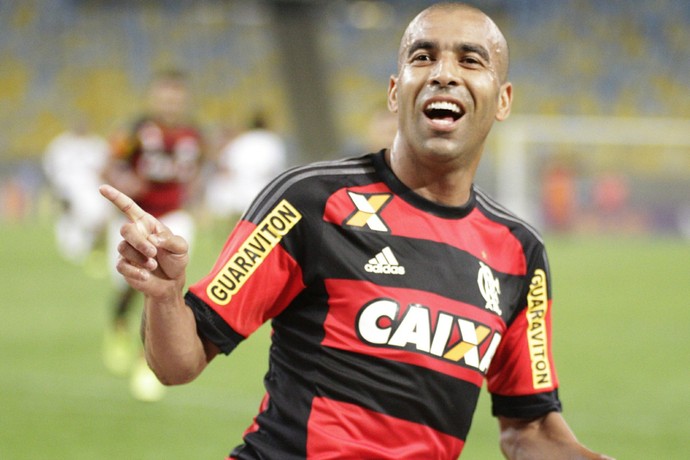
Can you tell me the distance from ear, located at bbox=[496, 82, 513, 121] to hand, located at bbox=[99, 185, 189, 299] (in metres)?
1.02

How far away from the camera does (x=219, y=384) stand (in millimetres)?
8703

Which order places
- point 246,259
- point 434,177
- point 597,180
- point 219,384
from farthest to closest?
point 597,180 → point 219,384 → point 434,177 → point 246,259

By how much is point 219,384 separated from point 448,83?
6279 millimetres

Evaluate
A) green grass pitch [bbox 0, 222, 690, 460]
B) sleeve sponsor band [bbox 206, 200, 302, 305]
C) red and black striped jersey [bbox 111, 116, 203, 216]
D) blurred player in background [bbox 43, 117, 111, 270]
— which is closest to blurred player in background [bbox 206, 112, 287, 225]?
blurred player in background [bbox 43, 117, 111, 270]

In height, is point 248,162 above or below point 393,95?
above

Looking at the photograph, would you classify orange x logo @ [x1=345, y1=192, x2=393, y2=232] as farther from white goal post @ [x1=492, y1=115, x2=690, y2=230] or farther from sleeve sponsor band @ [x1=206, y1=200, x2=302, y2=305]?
white goal post @ [x1=492, y1=115, x2=690, y2=230]

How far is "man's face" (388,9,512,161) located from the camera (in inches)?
108

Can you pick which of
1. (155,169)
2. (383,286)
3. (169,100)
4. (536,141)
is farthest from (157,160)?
(536,141)

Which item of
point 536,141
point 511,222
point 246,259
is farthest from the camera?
point 536,141

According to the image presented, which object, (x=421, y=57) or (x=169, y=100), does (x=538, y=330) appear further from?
(x=169, y=100)

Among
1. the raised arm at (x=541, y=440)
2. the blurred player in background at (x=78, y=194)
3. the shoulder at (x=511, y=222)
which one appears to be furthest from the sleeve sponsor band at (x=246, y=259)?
the blurred player in background at (x=78, y=194)

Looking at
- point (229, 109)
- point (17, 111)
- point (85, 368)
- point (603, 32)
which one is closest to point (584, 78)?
point (603, 32)

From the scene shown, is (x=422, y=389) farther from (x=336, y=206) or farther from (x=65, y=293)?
(x=65, y=293)

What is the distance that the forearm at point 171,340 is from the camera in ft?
8.03
